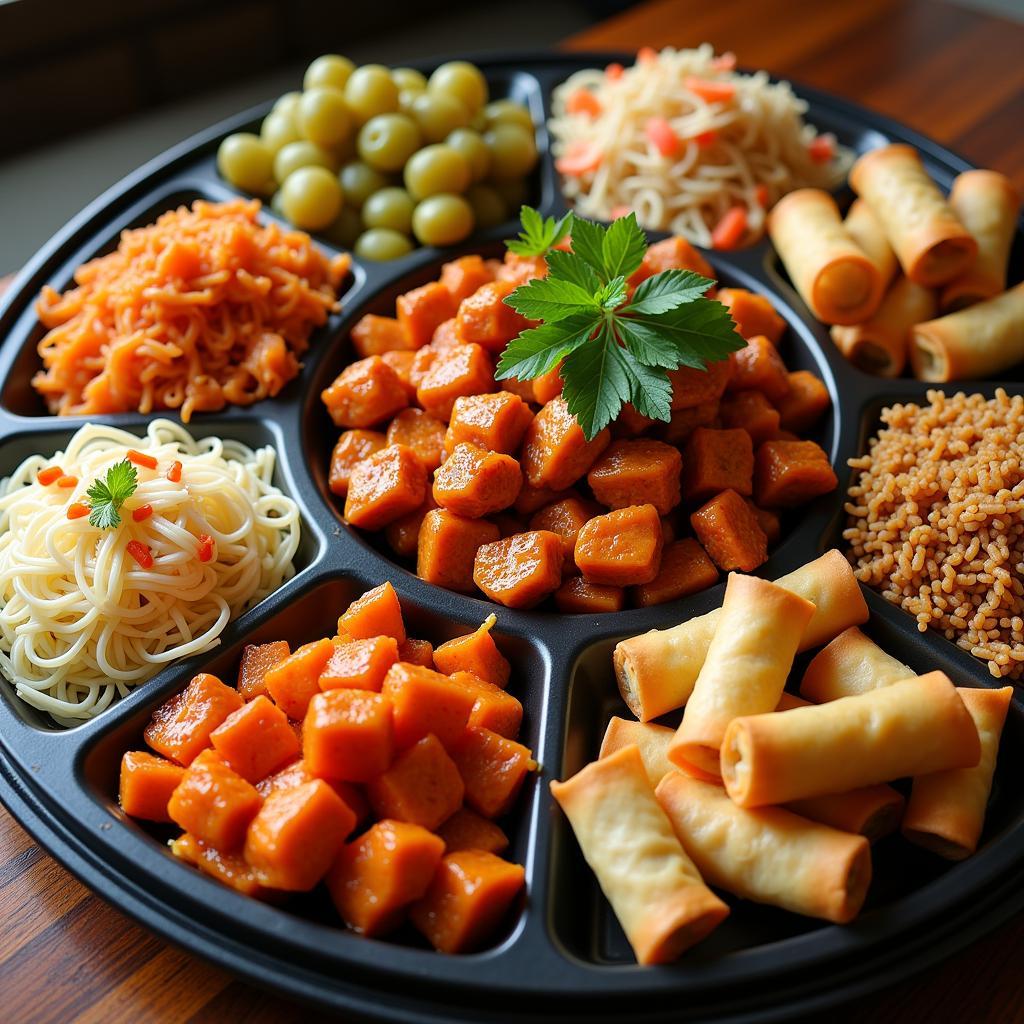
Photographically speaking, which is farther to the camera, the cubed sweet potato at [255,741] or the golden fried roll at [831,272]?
the golden fried roll at [831,272]

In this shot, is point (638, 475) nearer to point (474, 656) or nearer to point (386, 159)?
point (474, 656)

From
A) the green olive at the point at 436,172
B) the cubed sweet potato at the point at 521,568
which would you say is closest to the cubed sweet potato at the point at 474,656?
the cubed sweet potato at the point at 521,568

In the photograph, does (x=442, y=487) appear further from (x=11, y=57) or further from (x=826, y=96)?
(x=11, y=57)

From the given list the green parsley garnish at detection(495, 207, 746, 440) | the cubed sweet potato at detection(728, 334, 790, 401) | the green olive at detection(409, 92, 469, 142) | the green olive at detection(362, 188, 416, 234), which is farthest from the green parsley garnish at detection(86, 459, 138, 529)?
the green olive at detection(409, 92, 469, 142)

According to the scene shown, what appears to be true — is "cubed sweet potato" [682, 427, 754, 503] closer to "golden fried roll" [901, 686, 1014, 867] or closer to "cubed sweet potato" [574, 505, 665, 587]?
"cubed sweet potato" [574, 505, 665, 587]

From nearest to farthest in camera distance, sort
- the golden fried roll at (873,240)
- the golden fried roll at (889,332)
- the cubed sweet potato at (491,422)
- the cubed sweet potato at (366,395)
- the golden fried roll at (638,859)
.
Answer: the golden fried roll at (638,859) < the cubed sweet potato at (491,422) < the cubed sweet potato at (366,395) < the golden fried roll at (889,332) < the golden fried roll at (873,240)

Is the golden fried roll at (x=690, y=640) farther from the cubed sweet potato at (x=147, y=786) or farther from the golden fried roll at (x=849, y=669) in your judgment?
the cubed sweet potato at (x=147, y=786)

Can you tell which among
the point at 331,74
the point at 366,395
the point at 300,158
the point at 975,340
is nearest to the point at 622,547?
the point at 366,395

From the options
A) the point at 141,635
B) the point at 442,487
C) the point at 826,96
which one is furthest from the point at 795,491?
the point at 826,96
